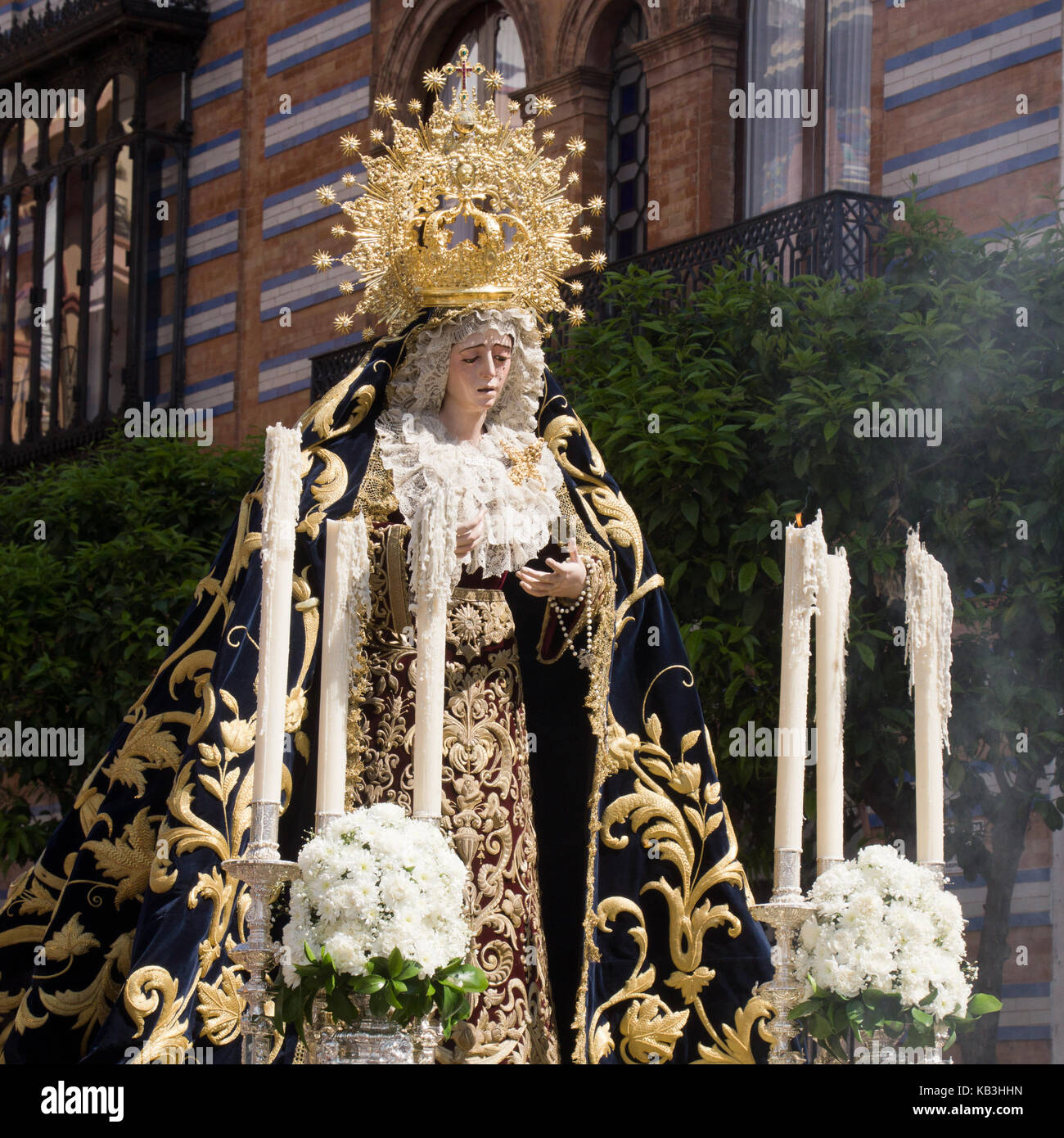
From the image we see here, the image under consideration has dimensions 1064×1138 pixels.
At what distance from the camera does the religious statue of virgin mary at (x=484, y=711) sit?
16.1 ft

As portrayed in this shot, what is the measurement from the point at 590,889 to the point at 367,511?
1.03 m

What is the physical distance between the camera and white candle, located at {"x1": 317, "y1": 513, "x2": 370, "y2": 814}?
395 centimetres

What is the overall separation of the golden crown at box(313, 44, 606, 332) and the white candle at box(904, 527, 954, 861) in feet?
4.45

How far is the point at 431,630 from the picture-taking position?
4.01 meters

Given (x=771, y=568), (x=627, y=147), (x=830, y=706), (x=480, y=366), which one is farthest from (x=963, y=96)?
(x=830, y=706)

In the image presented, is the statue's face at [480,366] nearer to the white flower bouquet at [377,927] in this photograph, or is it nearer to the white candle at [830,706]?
the white candle at [830,706]

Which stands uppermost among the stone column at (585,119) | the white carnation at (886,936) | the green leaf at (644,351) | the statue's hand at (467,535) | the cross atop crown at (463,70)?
the stone column at (585,119)

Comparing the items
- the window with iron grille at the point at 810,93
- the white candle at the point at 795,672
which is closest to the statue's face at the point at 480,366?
the white candle at the point at 795,672

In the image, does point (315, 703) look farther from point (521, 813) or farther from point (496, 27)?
point (496, 27)

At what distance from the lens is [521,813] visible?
5035 mm

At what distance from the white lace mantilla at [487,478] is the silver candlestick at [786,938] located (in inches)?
49.1

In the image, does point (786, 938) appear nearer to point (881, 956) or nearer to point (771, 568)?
point (881, 956)

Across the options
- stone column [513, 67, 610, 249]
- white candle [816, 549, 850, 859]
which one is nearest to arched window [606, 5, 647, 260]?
stone column [513, 67, 610, 249]
